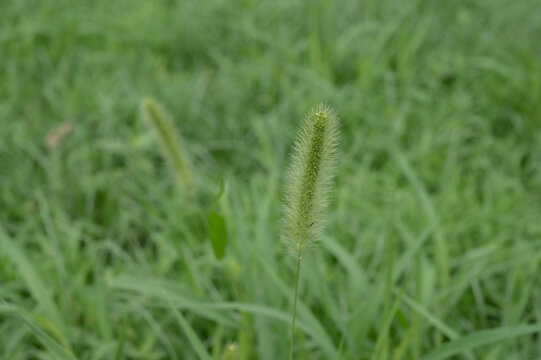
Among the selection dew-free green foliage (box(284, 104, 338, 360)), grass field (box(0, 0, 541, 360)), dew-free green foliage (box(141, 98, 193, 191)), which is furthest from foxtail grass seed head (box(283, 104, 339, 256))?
dew-free green foliage (box(141, 98, 193, 191))

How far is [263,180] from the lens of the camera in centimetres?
276

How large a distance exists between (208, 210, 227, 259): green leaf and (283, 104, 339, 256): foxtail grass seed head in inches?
12.7

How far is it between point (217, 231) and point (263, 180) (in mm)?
1353

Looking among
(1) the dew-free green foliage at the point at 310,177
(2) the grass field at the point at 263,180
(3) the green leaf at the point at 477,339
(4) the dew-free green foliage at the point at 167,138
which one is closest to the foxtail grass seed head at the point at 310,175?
(1) the dew-free green foliage at the point at 310,177

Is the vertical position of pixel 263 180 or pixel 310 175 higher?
pixel 310 175

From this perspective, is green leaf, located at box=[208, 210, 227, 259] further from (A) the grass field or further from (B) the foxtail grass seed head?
(B) the foxtail grass seed head

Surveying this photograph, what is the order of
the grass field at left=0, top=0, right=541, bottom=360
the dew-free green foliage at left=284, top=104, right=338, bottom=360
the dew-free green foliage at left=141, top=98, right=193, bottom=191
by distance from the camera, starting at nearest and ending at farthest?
the dew-free green foliage at left=284, top=104, right=338, bottom=360 < the grass field at left=0, top=0, right=541, bottom=360 < the dew-free green foliage at left=141, top=98, right=193, bottom=191

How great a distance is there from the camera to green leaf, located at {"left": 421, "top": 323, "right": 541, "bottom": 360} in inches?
52.8

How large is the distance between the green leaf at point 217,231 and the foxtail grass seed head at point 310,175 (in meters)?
0.32

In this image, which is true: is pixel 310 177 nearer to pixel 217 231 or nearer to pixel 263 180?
pixel 217 231

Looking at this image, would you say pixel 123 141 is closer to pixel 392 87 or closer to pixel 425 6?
pixel 392 87

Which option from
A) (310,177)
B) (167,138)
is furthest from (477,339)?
(167,138)

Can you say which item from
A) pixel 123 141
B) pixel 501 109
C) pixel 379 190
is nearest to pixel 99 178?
pixel 123 141

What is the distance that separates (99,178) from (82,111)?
2.42 feet
